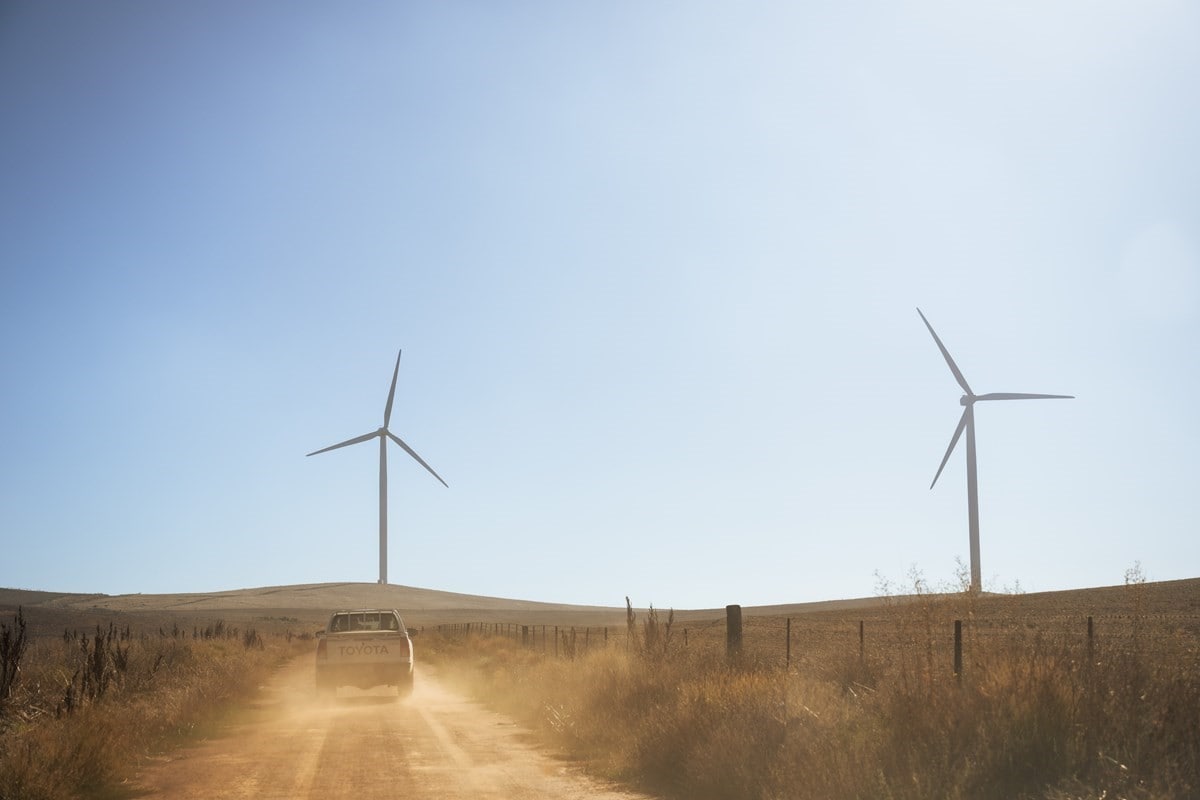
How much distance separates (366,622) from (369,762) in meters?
13.7

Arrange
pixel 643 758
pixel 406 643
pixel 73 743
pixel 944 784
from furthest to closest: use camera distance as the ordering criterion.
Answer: pixel 406 643 < pixel 643 758 < pixel 73 743 < pixel 944 784

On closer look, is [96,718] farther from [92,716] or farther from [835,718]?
[835,718]

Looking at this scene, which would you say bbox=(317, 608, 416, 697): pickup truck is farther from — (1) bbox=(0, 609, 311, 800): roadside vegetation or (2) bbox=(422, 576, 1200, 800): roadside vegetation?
(2) bbox=(422, 576, 1200, 800): roadside vegetation

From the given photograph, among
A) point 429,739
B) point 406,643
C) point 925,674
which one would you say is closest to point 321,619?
point 406,643

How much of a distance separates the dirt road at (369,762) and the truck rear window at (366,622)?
4.41m

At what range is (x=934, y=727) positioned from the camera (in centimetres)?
1012

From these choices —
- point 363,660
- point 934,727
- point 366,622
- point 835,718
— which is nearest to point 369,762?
point 835,718

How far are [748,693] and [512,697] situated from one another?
11.3 m

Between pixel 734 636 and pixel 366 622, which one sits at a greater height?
pixel 734 636

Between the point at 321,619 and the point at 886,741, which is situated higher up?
the point at 886,741

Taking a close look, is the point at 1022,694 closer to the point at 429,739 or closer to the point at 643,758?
the point at 643,758

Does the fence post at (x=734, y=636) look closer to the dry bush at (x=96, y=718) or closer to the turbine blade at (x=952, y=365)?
the dry bush at (x=96, y=718)

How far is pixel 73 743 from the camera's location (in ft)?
41.4

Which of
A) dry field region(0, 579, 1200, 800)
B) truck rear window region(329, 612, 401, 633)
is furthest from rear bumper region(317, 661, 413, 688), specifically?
dry field region(0, 579, 1200, 800)
